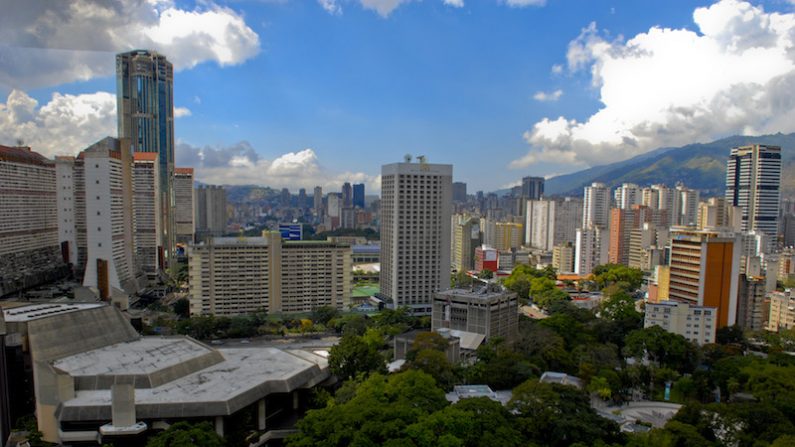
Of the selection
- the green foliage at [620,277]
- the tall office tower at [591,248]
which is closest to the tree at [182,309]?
the green foliage at [620,277]

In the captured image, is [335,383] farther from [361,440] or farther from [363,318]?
[363,318]

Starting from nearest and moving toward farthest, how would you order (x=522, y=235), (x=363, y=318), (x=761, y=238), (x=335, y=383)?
(x=335, y=383) → (x=363, y=318) → (x=761, y=238) → (x=522, y=235)

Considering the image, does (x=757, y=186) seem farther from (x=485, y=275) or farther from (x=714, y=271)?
(x=714, y=271)

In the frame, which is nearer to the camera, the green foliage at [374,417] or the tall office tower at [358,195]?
the green foliage at [374,417]

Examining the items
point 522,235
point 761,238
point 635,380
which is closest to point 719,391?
point 635,380

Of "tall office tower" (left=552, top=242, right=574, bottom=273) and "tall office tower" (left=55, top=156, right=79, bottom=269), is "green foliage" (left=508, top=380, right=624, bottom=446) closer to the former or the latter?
"tall office tower" (left=55, top=156, right=79, bottom=269)

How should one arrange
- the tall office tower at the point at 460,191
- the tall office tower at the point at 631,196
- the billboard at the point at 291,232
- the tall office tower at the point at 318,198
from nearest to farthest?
the billboard at the point at 291,232
the tall office tower at the point at 631,196
the tall office tower at the point at 318,198
the tall office tower at the point at 460,191

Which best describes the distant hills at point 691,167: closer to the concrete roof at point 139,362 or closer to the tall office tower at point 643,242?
the tall office tower at point 643,242
